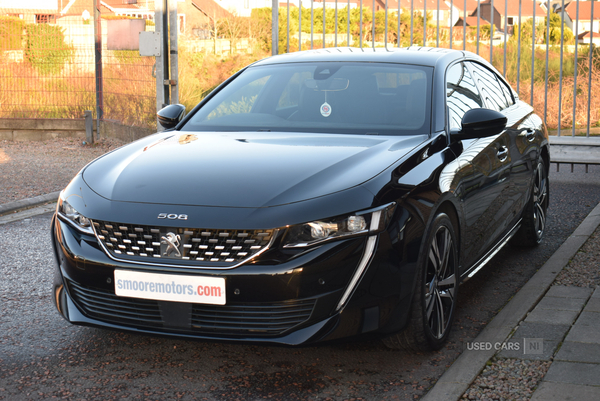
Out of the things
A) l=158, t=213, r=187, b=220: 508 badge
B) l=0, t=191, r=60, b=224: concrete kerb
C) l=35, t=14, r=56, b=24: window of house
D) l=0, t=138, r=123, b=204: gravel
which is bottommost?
l=0, t=191, r=60, b=224: concrete kerb

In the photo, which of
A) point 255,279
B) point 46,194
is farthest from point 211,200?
point 46,194

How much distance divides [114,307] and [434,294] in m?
1.51

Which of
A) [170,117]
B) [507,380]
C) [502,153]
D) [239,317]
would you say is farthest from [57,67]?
[507,380]

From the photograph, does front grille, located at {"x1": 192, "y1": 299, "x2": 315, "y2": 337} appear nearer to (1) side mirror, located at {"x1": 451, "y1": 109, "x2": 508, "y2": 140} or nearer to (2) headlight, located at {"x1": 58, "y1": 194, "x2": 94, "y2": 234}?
(2) headlight, located at {"x1": 58, "y1": 194, "x2": 94, "y2": 234}

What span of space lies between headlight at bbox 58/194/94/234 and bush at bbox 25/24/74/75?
10.7 metres

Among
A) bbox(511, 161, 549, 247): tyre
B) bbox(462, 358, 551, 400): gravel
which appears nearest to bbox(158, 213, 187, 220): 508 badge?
bbox(462, 358, 551, 400): gravel

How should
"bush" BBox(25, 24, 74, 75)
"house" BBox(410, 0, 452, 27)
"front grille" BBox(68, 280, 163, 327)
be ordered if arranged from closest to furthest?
"front grille" BBox(68, 280, 163, 327), "house" BBox(410, 0, 452, 27), "bush" BBox(25, 24, 74, 75)

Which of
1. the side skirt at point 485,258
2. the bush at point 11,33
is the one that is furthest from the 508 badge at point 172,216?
the bush at point 11,33

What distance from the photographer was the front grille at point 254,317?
124 inches

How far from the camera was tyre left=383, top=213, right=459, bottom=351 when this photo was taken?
346 centimetres

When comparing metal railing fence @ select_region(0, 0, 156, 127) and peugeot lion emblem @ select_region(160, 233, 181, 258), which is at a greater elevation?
metal railing fence @ select_region(0, 0, 156, 127)

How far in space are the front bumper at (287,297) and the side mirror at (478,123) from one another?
45.9 inches

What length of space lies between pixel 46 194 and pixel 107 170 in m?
4.88

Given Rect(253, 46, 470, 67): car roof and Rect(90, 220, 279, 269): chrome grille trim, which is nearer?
Rect(90, 220, 279, 269): chrome grille trim
